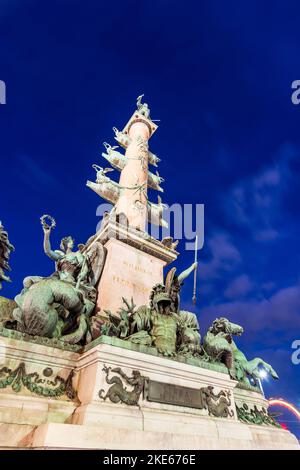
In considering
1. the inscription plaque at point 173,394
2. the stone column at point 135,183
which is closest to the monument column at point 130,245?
the stone column at point 135,183

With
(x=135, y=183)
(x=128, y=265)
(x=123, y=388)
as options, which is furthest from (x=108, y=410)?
(x=135, y=183)

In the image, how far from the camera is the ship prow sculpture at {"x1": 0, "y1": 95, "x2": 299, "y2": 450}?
17.6 ft

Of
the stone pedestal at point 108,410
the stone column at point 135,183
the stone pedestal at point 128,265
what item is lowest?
the stone pedestal at point 108,410

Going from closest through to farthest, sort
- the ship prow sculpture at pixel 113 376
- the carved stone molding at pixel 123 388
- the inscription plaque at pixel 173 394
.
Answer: the ship prow sculpture at pixel 113 376, the carved stone molding at pixel 123 388, the inscription plaque at pixel 173 394

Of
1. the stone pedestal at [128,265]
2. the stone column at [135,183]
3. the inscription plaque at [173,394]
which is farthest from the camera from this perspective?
the stone column at [135,183]

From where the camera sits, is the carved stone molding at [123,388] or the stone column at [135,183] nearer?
the carved stone molding at [123,388]

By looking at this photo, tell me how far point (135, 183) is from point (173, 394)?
38.8 ft

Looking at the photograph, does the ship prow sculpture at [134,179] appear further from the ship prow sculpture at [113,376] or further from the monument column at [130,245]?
the ship prow sculpture at [113,376]

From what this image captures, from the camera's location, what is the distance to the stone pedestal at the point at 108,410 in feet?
16.5

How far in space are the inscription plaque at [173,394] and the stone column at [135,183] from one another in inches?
319

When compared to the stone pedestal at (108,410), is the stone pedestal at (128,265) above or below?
above

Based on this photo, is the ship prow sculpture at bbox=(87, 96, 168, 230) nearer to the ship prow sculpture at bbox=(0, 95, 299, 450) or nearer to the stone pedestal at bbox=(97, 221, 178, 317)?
the stone pedestal at bbox=(97, 221, 178, 317)

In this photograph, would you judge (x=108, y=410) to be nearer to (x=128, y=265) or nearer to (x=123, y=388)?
(x=123, y=388)

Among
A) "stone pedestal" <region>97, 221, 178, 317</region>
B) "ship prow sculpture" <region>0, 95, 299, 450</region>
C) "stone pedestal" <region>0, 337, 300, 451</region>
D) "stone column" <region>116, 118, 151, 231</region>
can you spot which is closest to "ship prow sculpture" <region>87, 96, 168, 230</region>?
"stone column" <region>116, 118, 151, 231</region>
